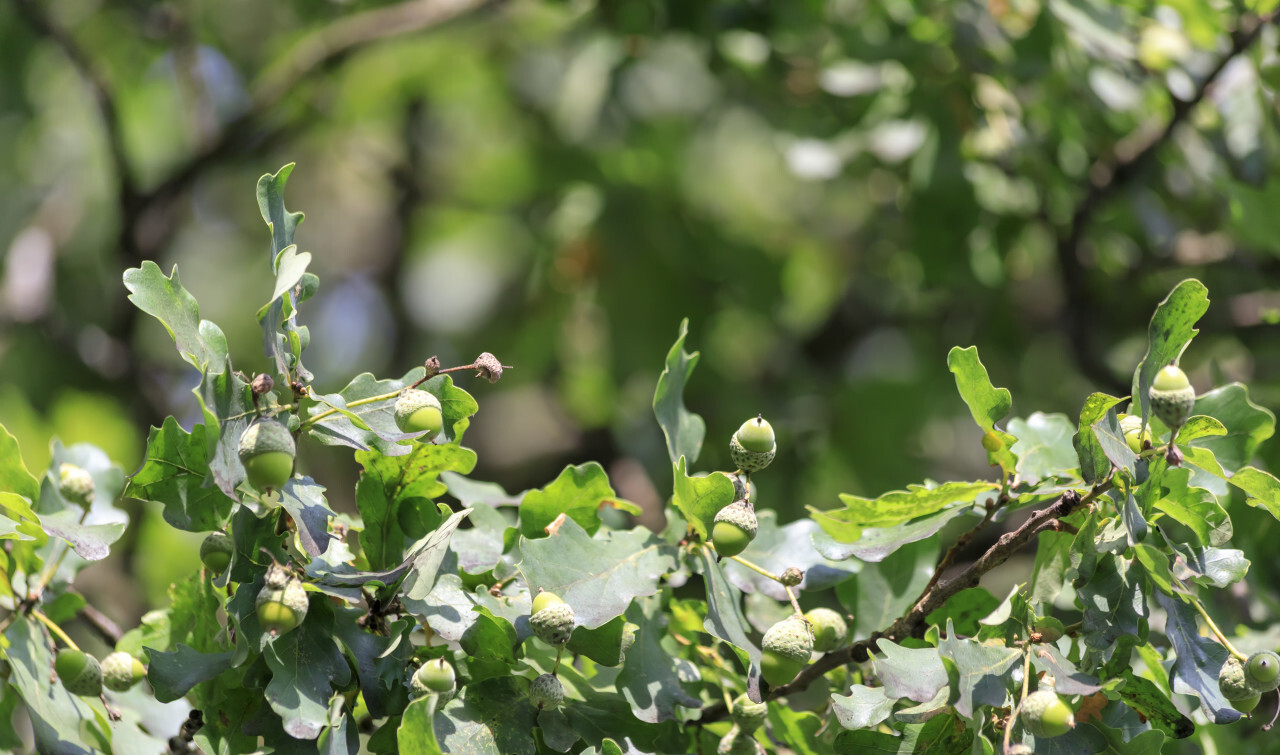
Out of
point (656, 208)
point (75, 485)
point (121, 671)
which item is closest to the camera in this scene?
point (121, 671)

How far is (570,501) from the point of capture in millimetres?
946

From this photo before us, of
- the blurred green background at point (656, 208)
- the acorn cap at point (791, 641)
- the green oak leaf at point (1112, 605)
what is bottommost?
the blurred green background at point (656, 208)

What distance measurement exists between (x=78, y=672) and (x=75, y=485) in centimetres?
19

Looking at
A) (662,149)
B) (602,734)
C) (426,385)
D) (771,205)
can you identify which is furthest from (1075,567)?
(771,205)

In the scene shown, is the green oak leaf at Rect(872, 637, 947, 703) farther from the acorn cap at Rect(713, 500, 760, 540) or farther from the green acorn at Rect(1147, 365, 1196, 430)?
the green acorn at Rect(1147, 365, 1196, 430)

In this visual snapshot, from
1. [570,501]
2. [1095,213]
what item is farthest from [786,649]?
[1095,213]

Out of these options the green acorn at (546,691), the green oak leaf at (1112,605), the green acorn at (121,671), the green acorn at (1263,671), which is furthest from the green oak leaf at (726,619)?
the green acorn at (121,671)

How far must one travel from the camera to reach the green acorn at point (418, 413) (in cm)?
79

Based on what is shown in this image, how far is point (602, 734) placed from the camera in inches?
33.4

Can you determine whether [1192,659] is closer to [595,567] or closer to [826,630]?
[826,630]

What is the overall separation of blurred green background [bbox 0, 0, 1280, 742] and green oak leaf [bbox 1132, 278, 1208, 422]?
1.54ft

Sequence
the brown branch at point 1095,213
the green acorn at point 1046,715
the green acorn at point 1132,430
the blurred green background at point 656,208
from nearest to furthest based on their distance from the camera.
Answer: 1. the green acorn at point 1046,715
2. the green acorn at point 1132,430
3. the brown branch at point 1095,213
4. the blurred green background at point 656,208

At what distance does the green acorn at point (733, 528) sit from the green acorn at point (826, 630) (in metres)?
0.13

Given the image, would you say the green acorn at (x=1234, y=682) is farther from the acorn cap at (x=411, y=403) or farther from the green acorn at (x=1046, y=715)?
the acorn cap at (x=411, y=403)
